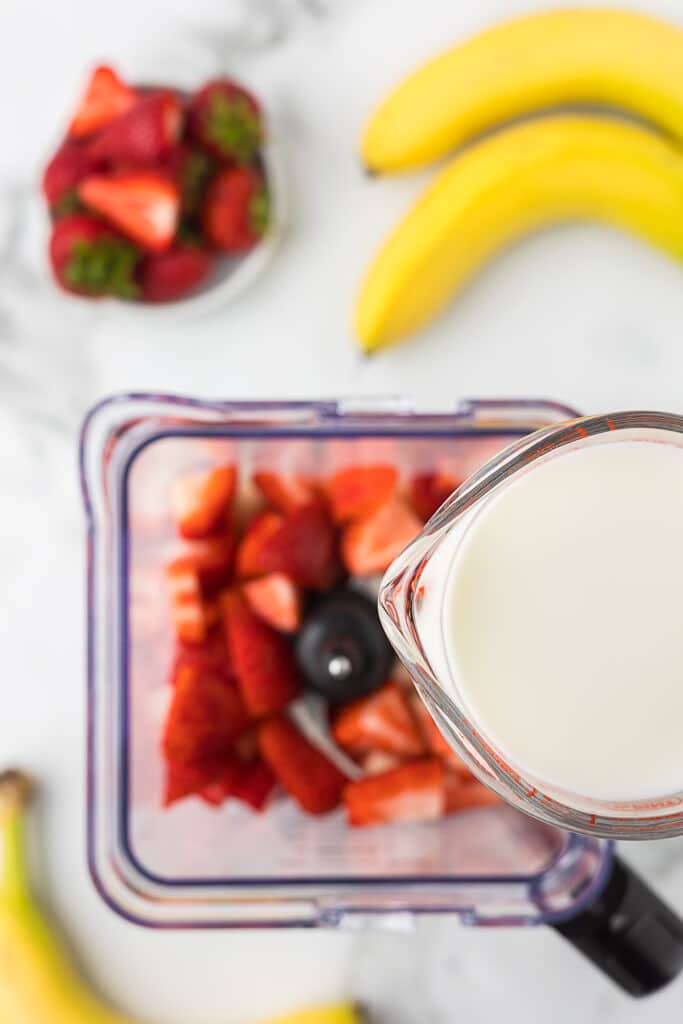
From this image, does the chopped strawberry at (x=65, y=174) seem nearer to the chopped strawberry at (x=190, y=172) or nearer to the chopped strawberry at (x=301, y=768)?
the chopped strawberry at (x=190, y=172)

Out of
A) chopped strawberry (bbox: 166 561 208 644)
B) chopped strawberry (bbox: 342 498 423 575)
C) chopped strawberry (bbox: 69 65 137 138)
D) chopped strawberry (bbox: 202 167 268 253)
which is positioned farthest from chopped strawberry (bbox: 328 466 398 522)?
chopped strawberry (bbox: 69 65 137 138)

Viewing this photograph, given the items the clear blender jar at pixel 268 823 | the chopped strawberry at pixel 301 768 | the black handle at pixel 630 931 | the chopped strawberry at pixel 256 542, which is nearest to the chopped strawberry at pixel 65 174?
the clear blender jar at pixel 268 823

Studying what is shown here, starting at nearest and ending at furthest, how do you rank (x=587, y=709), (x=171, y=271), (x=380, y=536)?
1. (x=587, y=709)
2. (x=380, y=536)
3. (x=171, y=271)

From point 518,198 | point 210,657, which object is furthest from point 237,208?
point 210,657

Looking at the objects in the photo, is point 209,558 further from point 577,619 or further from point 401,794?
point 577,619

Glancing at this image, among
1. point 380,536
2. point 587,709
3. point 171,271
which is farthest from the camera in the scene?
point 171,271

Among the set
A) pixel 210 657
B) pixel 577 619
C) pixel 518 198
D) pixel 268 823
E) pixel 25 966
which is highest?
pixel 518 198

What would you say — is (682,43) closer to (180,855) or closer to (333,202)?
(333,202)

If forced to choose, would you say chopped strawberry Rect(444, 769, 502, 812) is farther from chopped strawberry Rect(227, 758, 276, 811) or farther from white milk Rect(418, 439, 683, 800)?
white milk Rect(418, 439, 683, 800)
